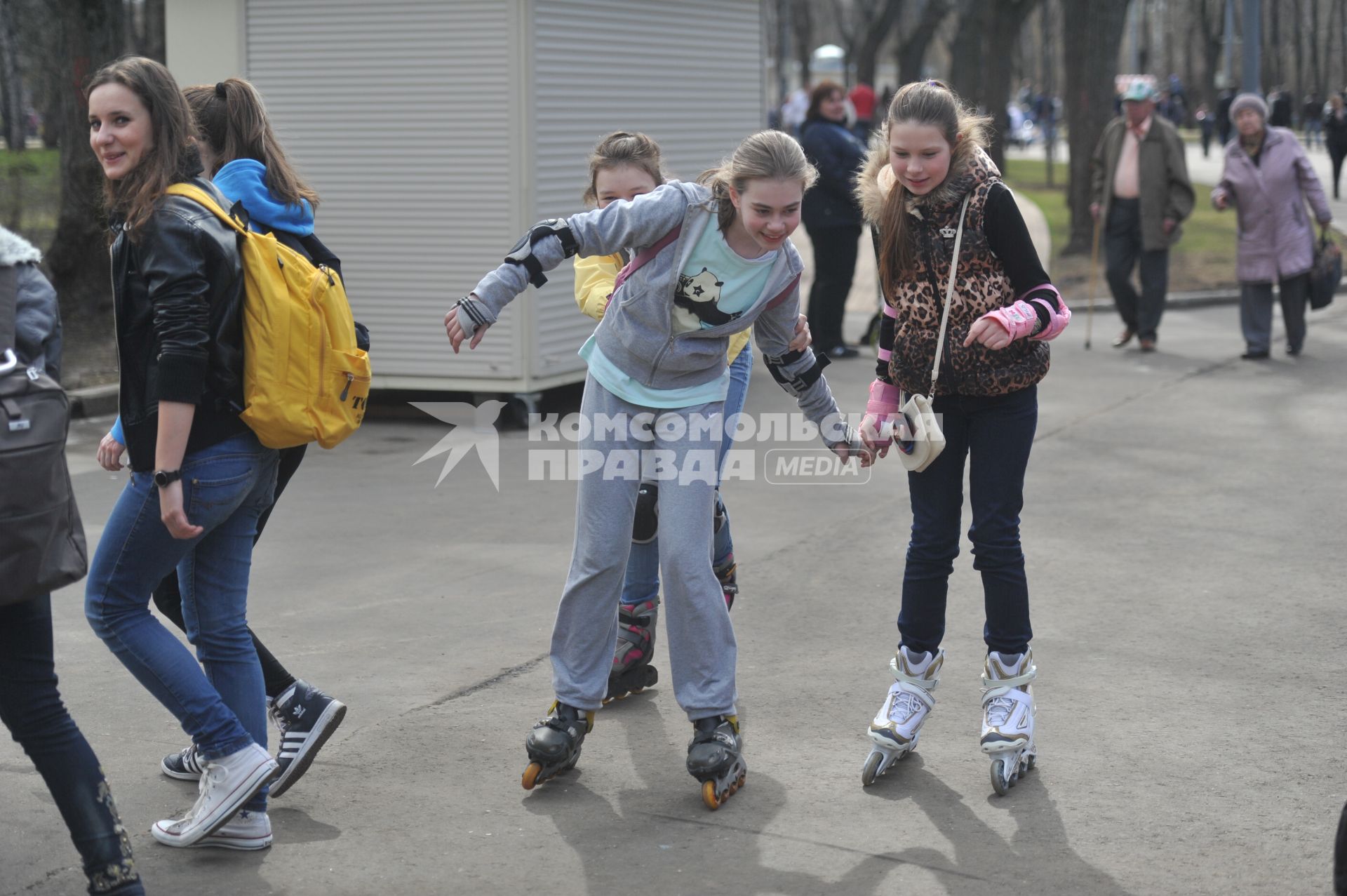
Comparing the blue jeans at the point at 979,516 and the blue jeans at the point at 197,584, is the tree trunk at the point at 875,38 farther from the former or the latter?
the blue jeans at the point at 197,584

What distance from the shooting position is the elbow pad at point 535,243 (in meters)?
3.94

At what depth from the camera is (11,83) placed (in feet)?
54.5

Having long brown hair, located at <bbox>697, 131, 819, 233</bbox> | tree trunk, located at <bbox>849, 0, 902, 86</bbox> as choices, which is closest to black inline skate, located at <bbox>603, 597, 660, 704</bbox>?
long brown hair, located at <bbox>697, 131, 819, 233</bbox>

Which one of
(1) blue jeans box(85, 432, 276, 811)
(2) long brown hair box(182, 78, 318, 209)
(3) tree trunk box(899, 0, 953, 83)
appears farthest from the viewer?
(3) tree trunk box(899, 0, 953, 83)

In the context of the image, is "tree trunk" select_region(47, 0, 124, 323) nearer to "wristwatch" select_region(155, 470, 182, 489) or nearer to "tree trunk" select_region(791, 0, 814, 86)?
"wristwatch" select_region(155, 470, 182, 489)

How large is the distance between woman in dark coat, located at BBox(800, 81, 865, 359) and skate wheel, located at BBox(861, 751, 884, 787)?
7773mm

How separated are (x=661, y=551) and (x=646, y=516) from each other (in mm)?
654

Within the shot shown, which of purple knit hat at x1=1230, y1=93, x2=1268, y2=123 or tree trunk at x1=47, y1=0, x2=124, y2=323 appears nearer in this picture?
purple knit hat at x1=1230, y1=93, x2=1268, y2=123

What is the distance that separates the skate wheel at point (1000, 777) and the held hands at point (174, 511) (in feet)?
6.95

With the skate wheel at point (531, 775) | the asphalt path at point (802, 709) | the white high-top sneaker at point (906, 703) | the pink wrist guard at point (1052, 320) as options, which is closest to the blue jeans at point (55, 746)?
the asphalt path at point (802, 709)

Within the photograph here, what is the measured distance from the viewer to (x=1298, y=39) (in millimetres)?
57562

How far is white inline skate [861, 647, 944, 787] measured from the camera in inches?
168

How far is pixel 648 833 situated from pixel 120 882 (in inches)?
49.8

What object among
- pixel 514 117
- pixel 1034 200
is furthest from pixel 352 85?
pixel 1034 200
